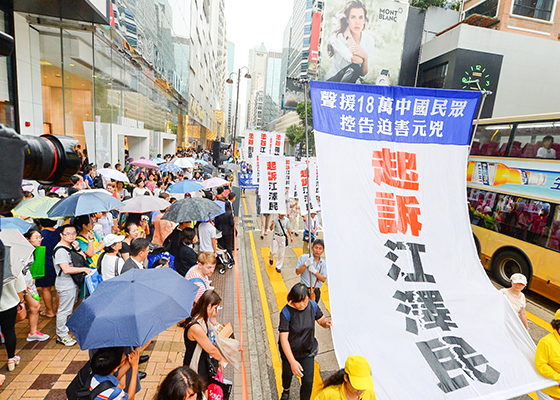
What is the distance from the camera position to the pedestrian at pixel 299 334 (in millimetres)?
3264

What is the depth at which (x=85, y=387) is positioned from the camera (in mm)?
2268

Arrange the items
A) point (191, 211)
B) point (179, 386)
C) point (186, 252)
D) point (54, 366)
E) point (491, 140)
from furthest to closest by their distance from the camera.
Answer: point (491, 140) → point (191, 211) → point (186, 252) → point (54, 366) → point (179, 386)

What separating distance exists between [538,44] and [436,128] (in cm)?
2948

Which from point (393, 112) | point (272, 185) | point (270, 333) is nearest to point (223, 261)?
point (270, 333)

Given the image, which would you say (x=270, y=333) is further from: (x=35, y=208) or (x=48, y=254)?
(x=35, y=208)

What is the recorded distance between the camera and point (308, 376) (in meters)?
3.48

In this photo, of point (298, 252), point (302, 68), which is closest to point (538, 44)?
point (298, 252)

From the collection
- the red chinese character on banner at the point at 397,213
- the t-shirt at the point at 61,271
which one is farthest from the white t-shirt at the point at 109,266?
the red chinese character on banner at the point at 397,213

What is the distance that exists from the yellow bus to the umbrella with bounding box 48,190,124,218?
9.04 meters

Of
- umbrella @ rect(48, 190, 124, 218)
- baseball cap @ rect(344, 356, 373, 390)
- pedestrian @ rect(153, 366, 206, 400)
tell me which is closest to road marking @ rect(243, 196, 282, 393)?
baseball cap @ rect(344, 356, 373, 390)

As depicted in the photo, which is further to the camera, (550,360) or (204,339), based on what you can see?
(550,360)

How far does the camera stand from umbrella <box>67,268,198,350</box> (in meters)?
2.42

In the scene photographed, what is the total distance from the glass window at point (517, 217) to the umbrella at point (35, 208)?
982cm

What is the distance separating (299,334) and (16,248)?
3.25 metres
